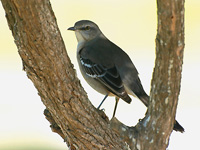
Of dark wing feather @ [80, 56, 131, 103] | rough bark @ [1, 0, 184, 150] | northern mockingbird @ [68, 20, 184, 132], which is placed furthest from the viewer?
northern mockingbird @ [68, 20, 184, 132]

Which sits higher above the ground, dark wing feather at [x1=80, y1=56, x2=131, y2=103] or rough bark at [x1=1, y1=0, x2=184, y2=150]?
dark wing feather at [x1=80, y1=56, x2=131, y2=103]

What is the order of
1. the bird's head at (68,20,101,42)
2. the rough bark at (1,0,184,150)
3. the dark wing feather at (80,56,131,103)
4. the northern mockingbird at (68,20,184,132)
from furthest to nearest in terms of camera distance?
the bird's head at (68,20,101,42)
the northern mockingbird at (68,20,184,132)
the dark wing feather at (80,56,131,103)
the rough bark at (1,0,184,150)

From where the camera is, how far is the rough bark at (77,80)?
4766mm

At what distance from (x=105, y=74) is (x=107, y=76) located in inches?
1.8

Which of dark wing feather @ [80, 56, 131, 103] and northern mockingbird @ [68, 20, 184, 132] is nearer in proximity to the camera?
dark wing feather @ [80, 56, 131, 103]

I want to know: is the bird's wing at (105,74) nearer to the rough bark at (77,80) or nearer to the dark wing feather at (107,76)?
the dark wing feather at (107,76)

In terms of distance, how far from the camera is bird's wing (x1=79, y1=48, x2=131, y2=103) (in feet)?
22.3

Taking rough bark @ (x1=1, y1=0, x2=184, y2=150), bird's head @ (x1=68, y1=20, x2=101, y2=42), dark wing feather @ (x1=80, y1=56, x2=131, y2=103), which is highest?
bird's head @ (x1=68, y1=20, x2=101, y2=42)

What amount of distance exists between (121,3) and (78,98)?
16979mm

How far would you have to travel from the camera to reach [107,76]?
699cm

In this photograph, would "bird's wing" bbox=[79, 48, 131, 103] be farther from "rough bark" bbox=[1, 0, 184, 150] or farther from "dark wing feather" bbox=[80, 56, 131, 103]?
"rough bark" bbox=[1, 0, 184, 150]

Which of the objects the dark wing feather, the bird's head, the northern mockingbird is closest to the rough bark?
the dark wing feather

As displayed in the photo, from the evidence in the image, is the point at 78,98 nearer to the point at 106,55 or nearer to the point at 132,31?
the point at 106,55

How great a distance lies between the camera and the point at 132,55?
16734 mm
